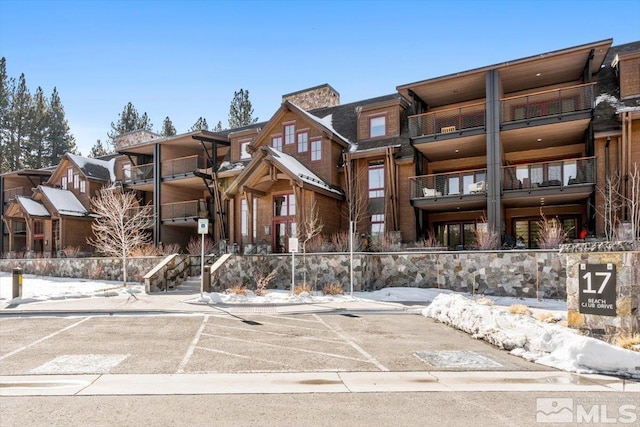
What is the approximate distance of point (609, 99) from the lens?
67.6ft

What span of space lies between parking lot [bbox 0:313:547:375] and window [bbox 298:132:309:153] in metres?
15.5

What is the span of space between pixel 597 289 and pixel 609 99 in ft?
54.6

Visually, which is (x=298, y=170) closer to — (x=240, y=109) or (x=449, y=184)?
(x=449, y=184)

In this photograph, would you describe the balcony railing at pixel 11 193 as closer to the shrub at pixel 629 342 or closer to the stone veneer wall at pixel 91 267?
the stone veneer wall at pixel 91 267

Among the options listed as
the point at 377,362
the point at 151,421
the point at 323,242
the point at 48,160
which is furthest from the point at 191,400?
the point at 48,160

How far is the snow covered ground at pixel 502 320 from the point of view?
7.16 meters

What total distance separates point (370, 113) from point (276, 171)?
7587 mm

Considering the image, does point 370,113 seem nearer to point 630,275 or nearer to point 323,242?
point 323,242

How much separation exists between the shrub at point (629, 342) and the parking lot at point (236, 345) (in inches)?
77.3

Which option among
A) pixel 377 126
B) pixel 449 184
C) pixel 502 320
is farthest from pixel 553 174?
pixel 502 320

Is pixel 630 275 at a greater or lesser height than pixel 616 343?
greater

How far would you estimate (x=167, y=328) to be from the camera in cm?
1099

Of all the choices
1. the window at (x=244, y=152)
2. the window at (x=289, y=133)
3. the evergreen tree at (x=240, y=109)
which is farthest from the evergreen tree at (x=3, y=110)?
the window at (x=289, y=133)
